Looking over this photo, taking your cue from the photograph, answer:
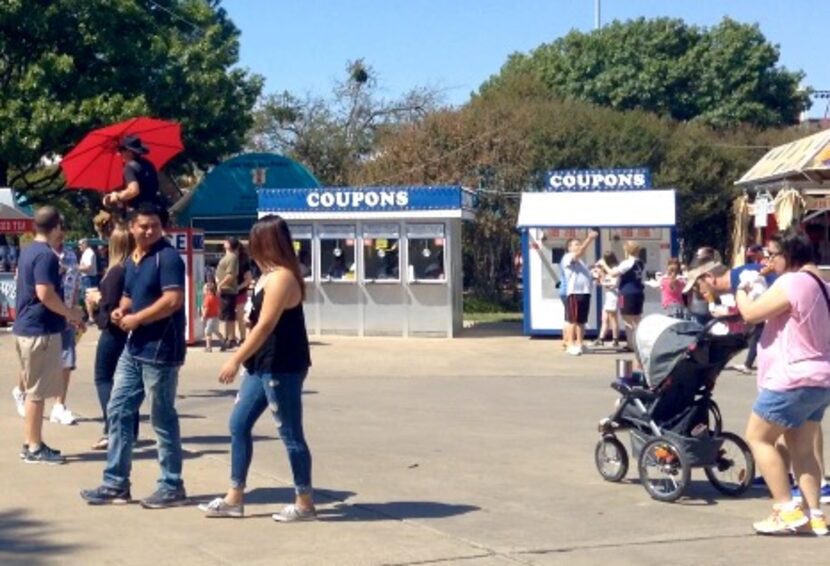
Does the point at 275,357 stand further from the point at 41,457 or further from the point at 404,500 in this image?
the point at 41,457

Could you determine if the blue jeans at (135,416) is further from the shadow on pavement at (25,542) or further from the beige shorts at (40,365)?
the beige shorts at (40,365)

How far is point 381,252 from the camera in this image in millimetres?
23844

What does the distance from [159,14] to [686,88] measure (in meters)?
23.0

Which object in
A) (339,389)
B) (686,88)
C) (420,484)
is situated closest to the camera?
(420,484)

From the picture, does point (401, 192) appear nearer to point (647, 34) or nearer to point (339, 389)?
point (339, 389)

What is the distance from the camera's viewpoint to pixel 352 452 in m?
11.4

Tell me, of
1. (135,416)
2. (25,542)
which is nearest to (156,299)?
(135,416)

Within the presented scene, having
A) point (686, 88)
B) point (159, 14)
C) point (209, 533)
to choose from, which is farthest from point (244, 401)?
point (686, 88)

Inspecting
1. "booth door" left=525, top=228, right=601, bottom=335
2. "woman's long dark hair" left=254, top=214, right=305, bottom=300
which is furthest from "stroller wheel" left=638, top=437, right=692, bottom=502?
"booth door" left=525, top=228, right=601, bottom=335

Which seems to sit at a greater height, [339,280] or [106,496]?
[339,280]

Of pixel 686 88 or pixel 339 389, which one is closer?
pixel 339 389

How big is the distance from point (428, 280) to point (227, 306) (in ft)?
13.5

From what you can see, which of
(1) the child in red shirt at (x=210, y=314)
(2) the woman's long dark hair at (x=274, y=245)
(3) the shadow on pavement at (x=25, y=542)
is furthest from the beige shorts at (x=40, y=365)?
(1) the child in red shirt at (x=210, y=314)

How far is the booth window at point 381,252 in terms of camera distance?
77.7ft
